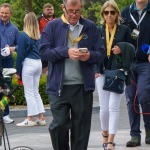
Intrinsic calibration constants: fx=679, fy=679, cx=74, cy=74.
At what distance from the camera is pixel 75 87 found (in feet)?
24.0

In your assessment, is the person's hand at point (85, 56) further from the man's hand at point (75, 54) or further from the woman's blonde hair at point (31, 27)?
the woman's blonde hair at point (31, 27)

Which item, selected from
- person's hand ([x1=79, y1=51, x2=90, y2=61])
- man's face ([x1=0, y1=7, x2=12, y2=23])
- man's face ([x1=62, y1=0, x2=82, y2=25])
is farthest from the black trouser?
man's face ([x1=0, y1=7, x2=12, y2=23])

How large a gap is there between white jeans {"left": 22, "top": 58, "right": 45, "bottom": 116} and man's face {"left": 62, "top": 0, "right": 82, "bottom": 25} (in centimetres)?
434

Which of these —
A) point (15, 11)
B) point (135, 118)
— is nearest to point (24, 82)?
point (135, 118)

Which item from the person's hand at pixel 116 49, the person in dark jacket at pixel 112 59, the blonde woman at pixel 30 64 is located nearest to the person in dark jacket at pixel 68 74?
the person's hand at pixel 116 49

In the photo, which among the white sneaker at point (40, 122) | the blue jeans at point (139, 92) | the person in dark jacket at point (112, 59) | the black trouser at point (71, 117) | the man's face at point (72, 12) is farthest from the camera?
the white sneaker at point (40, 122)

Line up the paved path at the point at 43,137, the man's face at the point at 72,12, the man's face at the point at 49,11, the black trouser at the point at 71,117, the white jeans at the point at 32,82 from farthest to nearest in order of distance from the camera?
the man's face at the point at 49,11, the white jeans at the point at 32,82, the paved path at the point at 43,137, the black trouser at the point at 71,117, the man's face at the point at 72,12

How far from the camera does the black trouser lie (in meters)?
7.30

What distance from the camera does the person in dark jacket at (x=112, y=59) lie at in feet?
28.5

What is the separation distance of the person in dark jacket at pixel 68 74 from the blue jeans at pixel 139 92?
5.77ft

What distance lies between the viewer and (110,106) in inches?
342

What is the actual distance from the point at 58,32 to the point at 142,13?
2146 millimetres

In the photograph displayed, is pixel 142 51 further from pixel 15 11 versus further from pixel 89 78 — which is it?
pixel 15 11

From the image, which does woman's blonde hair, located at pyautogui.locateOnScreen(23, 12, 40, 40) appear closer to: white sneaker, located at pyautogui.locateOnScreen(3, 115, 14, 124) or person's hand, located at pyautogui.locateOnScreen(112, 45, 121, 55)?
white sneaker, located at pyautogui.locateOnScreen(3, 115, 14, 124)
